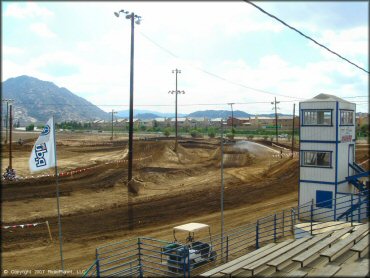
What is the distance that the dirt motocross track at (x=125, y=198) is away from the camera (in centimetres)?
2009

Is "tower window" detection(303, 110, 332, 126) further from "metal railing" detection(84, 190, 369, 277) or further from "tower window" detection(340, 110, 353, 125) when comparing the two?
"metal railing" detection(84, 190, 369, 277)

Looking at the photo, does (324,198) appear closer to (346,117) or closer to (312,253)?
(346,117)

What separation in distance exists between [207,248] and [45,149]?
8.10m

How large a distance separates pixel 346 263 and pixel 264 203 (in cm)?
2012

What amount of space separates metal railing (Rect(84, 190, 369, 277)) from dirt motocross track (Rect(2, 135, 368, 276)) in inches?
80.3

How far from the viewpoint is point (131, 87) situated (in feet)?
108

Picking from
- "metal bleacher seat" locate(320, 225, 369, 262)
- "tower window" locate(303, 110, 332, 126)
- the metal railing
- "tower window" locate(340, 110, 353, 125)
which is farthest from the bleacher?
"tower window" locate(340, 110, 353, 125)

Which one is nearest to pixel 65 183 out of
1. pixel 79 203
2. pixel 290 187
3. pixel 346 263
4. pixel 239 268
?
pixel 79 203

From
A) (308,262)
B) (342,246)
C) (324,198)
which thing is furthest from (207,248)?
(324,198)

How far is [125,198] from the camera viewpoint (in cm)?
3108

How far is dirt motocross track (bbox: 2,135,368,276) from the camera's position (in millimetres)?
20094

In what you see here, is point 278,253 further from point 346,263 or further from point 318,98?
point 318,98

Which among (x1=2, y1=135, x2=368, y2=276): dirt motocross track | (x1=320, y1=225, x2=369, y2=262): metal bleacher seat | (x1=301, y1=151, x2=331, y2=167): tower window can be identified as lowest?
(x1=2, y1=135, x2=368, y2=276): dirt motocross track

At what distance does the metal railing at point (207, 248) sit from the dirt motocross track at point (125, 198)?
2.04 m
